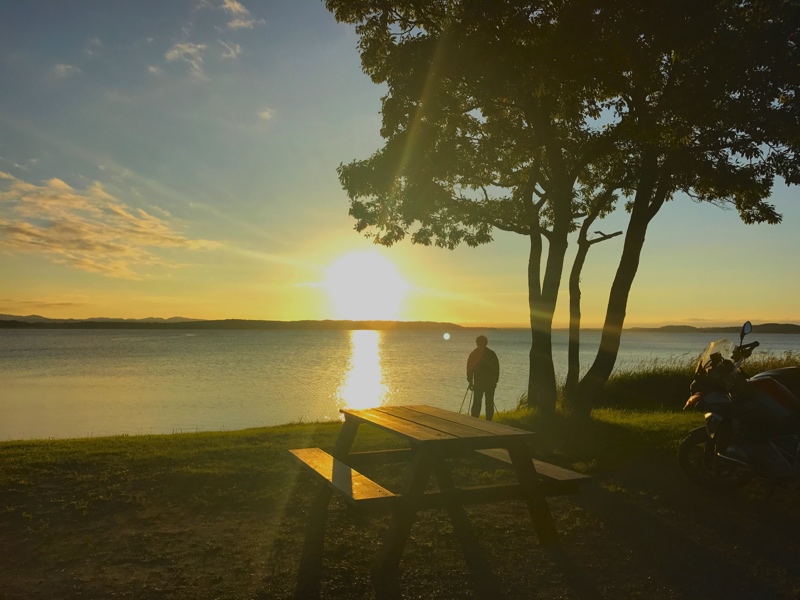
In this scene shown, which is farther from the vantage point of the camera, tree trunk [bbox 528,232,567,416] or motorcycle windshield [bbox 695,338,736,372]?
tree trunk [bbox 528,232,567,416]

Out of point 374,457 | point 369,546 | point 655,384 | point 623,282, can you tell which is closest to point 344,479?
point 369,546

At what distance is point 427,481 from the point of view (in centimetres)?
523

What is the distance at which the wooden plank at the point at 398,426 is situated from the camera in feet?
16.3

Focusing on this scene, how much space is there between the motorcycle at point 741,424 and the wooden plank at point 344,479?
3.53m

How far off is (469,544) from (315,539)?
1.30m

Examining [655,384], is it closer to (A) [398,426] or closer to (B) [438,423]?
(B) [438,423]

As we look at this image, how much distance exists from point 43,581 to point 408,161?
10304 mm

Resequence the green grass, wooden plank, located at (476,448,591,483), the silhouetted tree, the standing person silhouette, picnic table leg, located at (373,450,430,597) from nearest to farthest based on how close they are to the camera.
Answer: picnic table leg, located at (373,450,430,597)
wooden plank, located at (476,448,591,483)
the silhouetted tree
the standing person silhouette
the green grass

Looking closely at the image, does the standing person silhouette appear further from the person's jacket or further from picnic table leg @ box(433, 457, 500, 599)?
picnic table leg @ box(433, 457, 500, 599)

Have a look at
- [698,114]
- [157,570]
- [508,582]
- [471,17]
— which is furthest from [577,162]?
[157,570]

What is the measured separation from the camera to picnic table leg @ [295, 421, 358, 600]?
4.65 m

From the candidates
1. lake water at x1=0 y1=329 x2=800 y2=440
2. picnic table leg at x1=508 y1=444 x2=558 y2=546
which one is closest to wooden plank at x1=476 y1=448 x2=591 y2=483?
picnic table leg at x1=508 y1=444 x2=558 y2=546

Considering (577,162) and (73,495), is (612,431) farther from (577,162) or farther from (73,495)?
(73,495)

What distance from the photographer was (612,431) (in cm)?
1087
